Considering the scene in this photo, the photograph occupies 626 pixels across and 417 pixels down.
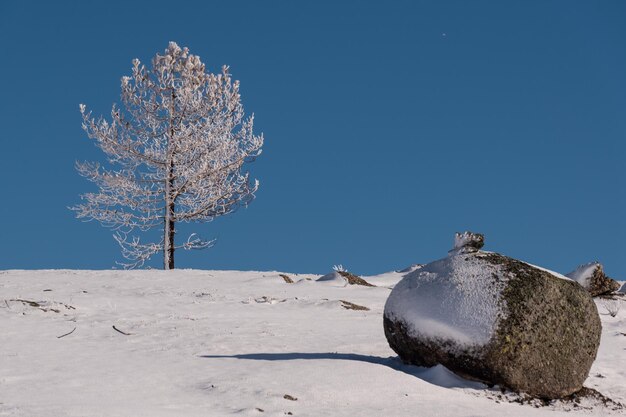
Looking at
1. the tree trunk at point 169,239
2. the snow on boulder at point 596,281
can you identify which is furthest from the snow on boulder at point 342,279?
the tree trunk at point 169,239

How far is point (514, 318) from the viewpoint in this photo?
7254mm

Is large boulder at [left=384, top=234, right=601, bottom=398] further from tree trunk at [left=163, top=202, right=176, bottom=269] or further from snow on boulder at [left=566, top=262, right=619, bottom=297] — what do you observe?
tree trunk at [left=163, top=202, right=176, bottom=269]

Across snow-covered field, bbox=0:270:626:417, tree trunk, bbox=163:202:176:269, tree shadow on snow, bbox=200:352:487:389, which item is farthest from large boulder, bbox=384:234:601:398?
tree trunk, bbox=163:202:176:269

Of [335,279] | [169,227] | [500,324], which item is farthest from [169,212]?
[500,324]

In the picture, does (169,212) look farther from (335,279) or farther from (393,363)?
(393,363)

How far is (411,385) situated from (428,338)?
25.1 inches

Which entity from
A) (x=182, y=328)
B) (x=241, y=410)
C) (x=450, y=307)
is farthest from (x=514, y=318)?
(x=182, y=328)

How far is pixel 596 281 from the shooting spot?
16.5 metres

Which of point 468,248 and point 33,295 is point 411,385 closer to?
point 468,248

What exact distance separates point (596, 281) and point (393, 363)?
10189 millimetres

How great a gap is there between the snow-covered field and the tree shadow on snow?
15mm

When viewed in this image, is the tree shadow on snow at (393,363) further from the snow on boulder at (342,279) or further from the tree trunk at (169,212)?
the tree trunk at (169,212)

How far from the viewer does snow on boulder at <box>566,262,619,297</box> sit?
16.5 meters

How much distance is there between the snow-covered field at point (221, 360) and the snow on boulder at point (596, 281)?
6.54ft
